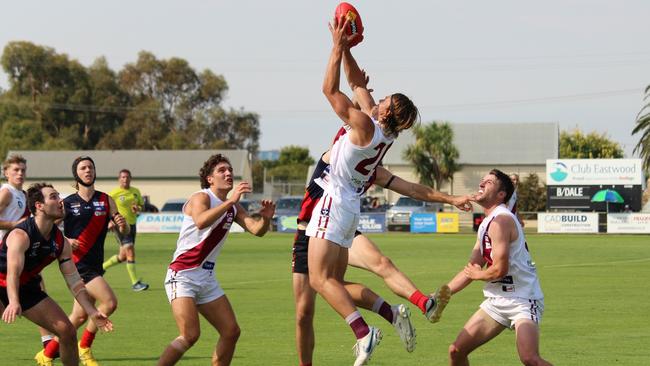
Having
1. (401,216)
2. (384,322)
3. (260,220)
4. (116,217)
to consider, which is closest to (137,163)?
(401,216)

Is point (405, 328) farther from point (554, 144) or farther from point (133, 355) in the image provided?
point (554, 144)

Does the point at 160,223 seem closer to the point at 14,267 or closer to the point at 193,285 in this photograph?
the point at 193,285

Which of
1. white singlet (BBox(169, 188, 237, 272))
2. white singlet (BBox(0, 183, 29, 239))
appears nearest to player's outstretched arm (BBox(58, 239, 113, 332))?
white singlet (BBox(169, 188, 237, 272))

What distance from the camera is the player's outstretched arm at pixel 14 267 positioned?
950 cm

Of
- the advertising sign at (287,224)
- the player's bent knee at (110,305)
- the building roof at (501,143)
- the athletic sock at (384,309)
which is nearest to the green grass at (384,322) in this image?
the player's bent knee at (110,305)

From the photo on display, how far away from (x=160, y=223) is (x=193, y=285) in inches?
1720

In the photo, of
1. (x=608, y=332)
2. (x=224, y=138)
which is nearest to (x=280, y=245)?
(x=608, y=332)

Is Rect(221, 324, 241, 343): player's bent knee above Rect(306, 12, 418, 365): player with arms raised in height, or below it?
below

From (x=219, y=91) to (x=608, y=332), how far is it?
88586 mm

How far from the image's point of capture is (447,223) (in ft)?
177

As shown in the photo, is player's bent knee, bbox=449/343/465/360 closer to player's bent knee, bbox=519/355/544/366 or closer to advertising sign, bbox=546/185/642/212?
player's bent knee, bbox=519/355/544/366

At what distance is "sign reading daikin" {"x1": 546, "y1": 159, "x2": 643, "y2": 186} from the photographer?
1977 inches

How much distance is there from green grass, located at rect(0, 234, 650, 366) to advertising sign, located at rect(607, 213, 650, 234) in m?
17.4

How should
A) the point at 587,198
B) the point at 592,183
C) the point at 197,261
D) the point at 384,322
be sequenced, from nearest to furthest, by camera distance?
the point at 197,261
the point at 384,322
the point at 592,183
the point at 587,198
